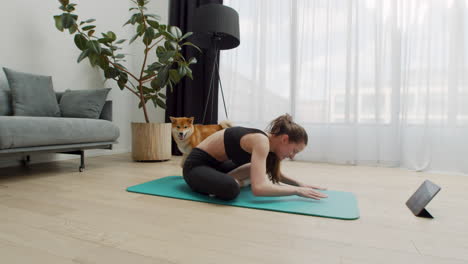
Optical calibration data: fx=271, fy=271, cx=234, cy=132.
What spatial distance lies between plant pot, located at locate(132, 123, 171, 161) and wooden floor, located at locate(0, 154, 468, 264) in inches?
40.4

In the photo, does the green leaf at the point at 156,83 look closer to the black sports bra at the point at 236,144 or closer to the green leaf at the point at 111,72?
the green leaf at the point at 111,72

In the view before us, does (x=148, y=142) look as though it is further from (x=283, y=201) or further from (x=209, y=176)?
(x=283, y=201)

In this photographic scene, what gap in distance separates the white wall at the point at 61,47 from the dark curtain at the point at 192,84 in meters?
0.31

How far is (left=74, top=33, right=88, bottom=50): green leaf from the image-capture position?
252 cm

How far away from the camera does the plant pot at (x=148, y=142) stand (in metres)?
2.79

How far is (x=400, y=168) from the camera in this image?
2.66m

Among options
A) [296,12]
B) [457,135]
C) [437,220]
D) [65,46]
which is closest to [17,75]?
[65,46]

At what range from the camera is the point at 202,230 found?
1.06 metres

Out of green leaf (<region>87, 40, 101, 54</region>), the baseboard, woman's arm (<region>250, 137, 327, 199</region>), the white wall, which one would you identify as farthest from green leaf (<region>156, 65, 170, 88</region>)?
woman's arm (<region>250, 137, 327, 199</region>)

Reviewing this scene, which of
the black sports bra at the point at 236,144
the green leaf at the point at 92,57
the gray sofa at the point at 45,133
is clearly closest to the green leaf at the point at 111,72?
the green leaf at the point at 92,57

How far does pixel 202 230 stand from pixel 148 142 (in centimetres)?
191

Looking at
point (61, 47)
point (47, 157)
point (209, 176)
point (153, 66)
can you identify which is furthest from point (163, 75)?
point (209, 176)

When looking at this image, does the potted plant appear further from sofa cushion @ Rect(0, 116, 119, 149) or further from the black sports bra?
the black sports bra

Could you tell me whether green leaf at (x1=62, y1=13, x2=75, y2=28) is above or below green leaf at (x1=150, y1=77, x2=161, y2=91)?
above
